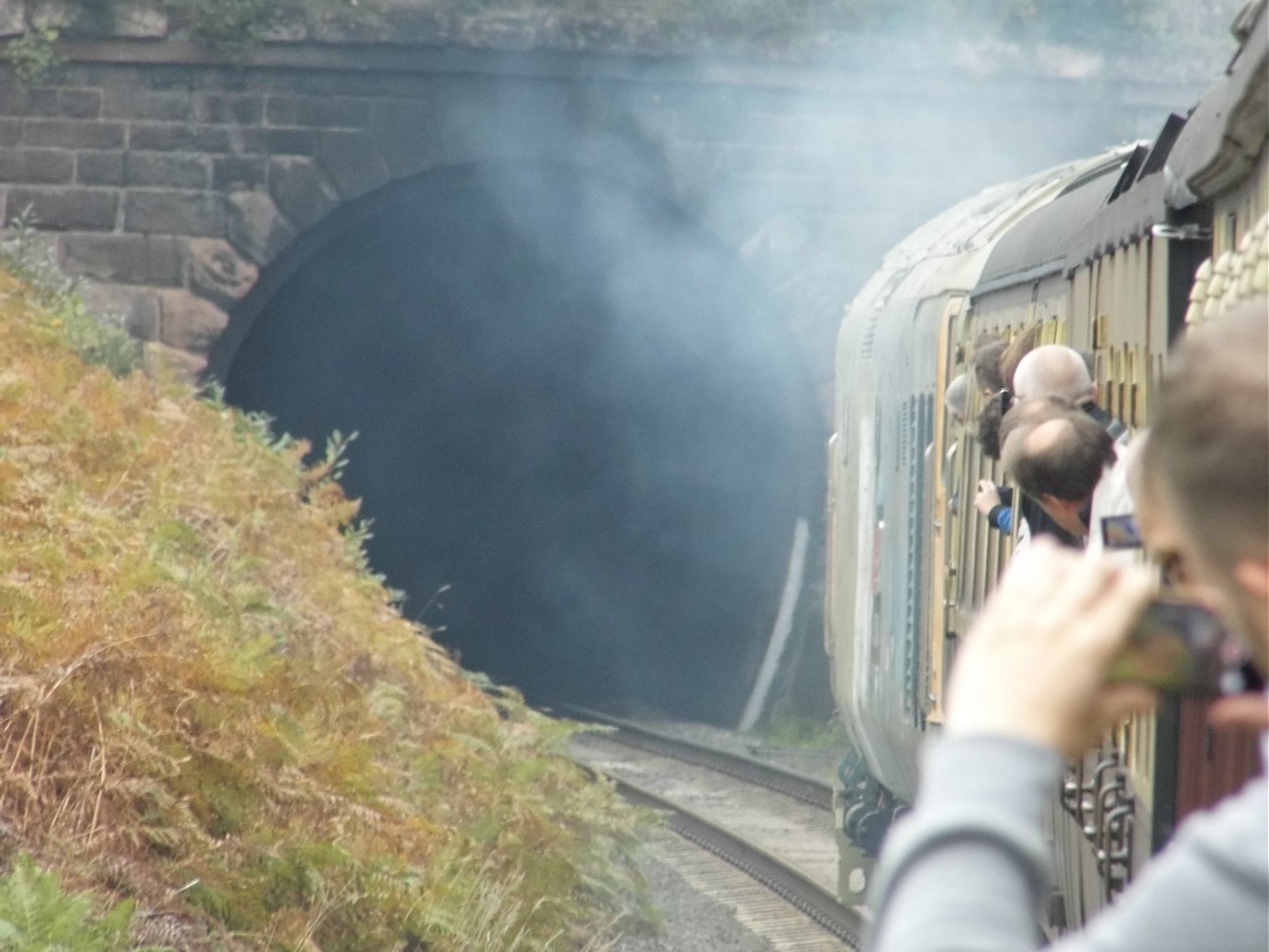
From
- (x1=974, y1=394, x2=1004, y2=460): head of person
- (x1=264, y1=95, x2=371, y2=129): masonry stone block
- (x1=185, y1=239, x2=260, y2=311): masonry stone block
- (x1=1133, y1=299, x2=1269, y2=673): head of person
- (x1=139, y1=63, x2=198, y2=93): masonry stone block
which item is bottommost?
(x1=1133, y1=299, x2=1269, y2=673): head of person

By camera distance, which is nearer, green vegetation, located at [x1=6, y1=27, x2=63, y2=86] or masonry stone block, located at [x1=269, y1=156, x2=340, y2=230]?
green vegetation, located at [x1=6, y1=27, x2=63, y2=86]

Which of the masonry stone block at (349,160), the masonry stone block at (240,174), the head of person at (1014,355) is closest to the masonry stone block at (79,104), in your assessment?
the masonry stone block at (240,174)

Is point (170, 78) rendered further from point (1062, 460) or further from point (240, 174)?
point (1062, 460)

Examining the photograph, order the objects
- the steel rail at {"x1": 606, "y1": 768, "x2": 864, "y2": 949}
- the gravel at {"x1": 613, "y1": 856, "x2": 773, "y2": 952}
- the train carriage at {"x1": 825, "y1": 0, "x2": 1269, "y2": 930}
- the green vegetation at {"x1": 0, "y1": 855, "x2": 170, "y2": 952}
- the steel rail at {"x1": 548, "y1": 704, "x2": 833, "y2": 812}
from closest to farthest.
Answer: the train carriage at {"x1": 825, "y1": 0, "x2": 1269, "y2": 930}, the green vegetation at {"x1": 0, "y1": 855, "x2": 170, "y2": 952}, the gravel at {"x1": 613, "y1": 856, "x2": 773, "y2": 952}, the steel rail at {"x1": 606, "y1": 768, "x2": 864, "y2": 949}, the steel rail at {"x1": 548, "y1": 704, "x2": 833, "y2": 812}

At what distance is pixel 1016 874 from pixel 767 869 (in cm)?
1046

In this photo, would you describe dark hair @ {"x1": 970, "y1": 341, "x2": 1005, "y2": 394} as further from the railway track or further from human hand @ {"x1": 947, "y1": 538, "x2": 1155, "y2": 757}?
the railway track

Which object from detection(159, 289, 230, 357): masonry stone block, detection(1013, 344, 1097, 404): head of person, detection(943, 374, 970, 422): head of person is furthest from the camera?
detection(159, 289, 230, 357): masonry stone block

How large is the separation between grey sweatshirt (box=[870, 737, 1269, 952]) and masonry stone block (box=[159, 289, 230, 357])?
16929 millimetres

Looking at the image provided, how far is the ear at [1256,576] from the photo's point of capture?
1.24 metres

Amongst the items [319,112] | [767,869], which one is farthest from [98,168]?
[767,869]

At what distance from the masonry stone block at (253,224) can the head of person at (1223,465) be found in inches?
672

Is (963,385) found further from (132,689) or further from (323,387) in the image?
(323,387)

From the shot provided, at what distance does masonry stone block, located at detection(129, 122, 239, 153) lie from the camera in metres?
17.6

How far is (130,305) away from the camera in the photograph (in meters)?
17.6
